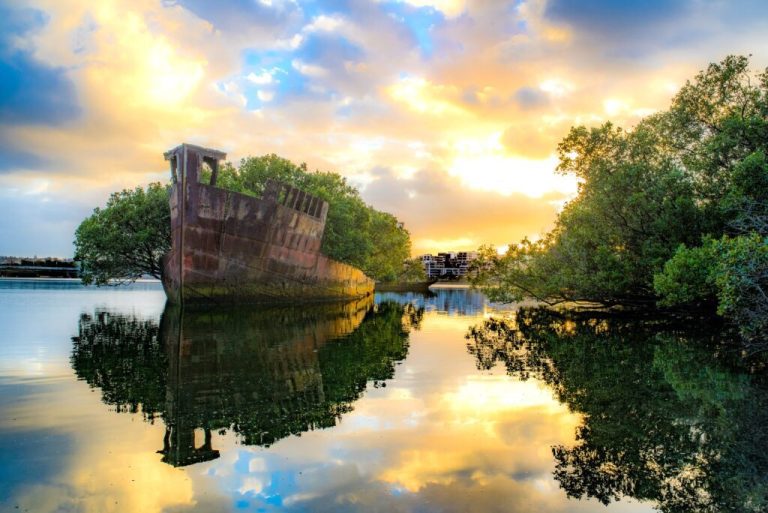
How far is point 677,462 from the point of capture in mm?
6410

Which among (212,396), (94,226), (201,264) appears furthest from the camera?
(94,226)

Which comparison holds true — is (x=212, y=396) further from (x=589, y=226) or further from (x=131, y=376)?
(x=589, y=226)

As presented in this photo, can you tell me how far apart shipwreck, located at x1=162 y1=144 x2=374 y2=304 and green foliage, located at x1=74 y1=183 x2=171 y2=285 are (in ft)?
21.4

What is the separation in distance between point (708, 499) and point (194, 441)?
566 cm

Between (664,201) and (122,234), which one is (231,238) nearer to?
(122,234)

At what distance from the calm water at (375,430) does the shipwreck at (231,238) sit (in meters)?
14.8

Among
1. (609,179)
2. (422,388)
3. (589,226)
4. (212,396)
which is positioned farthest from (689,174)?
(212,396)

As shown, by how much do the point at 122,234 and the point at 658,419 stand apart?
A: 39233 millimetres

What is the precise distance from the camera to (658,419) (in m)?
8.31

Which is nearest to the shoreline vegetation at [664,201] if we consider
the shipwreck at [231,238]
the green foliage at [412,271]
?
the shipwreck at [231,238]

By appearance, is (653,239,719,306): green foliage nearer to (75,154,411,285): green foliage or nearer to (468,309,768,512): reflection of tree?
(468,309,768,512): reflection of tree

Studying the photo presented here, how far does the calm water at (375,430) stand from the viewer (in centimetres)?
541

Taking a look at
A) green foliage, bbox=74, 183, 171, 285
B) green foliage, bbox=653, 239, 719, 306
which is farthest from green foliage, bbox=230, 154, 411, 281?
green foliage, bbox=653, 239, 719, 306

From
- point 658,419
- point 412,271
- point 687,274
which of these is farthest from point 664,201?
point 412,271
